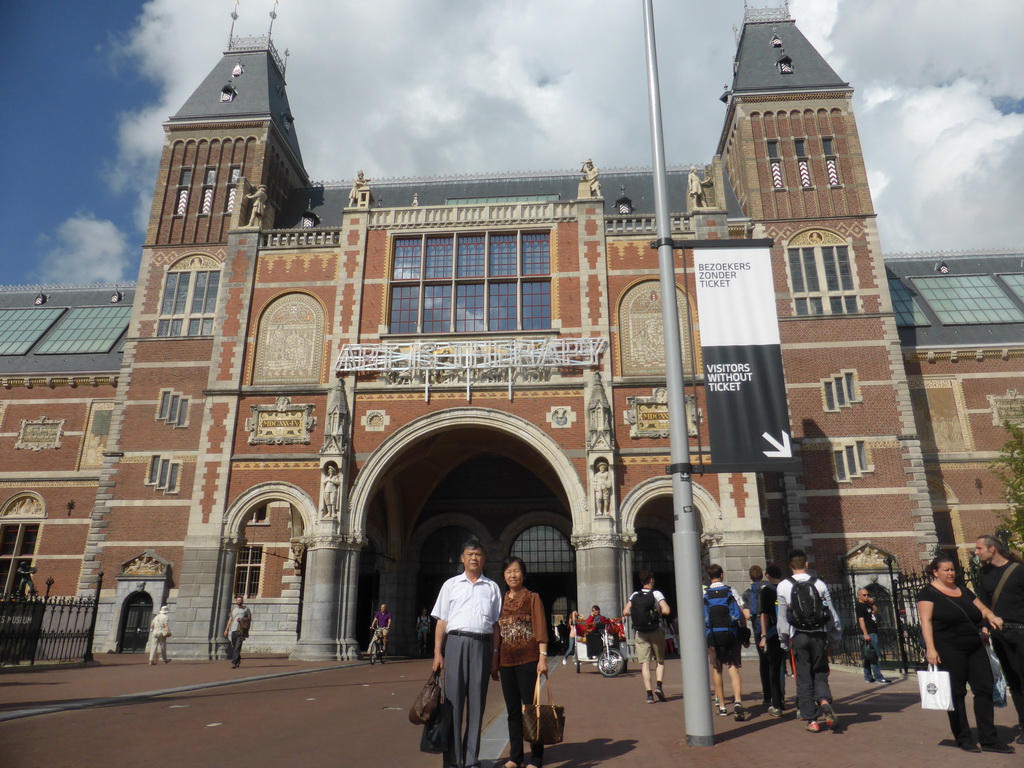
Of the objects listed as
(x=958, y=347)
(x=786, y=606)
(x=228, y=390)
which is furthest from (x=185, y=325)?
(x=958, y=347)

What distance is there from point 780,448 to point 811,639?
203 cm

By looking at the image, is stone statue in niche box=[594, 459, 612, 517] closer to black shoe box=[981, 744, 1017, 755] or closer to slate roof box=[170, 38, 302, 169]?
black shoe box=[981, 744, 1017, 755]

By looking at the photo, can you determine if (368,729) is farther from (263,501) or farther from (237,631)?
(263,501)

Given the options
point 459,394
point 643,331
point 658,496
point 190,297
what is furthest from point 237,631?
point 190,297

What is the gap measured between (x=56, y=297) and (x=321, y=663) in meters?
29.9

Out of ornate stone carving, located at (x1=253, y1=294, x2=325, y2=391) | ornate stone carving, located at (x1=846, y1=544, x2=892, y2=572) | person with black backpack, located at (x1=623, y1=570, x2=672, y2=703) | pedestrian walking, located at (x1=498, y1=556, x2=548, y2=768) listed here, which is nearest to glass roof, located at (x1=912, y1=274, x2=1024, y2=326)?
ornate stone carving, located at (x1=846, y1=544, x2=892, y2=572)

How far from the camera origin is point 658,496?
21.4m

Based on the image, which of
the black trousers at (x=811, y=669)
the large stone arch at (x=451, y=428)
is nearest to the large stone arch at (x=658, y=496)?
the large stone arch at (x=451, y=428)

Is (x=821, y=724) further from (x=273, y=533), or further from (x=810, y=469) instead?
(x=273, y=533)

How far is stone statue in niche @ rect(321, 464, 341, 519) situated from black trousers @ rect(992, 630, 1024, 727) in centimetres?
1737

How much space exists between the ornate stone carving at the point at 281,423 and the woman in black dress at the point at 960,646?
61.4 ft

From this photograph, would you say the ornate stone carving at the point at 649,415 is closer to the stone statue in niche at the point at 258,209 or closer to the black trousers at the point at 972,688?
the stone statue in niche at the point at 258,209

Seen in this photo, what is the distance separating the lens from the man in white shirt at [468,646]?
5.61 meters

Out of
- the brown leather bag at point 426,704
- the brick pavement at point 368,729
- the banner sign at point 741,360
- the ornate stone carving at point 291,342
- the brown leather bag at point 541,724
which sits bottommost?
the brick pavement at point 368,729
